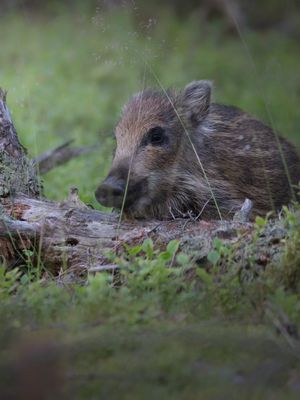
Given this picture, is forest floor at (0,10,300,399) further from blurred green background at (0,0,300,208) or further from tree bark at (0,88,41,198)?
blurred green background at (0,0,300,208)

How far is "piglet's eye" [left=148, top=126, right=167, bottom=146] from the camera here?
21.7ft

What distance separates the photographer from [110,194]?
577 cm

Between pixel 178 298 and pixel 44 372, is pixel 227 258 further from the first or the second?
pixel 44 372

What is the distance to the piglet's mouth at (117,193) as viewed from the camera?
5754 mm

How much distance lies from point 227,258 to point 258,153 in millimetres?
2326

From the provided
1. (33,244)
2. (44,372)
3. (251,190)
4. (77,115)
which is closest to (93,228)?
(33,244)

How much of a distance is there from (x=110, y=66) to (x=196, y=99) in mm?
6436

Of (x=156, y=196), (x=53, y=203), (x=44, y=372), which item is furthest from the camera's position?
(x=156, y=196)

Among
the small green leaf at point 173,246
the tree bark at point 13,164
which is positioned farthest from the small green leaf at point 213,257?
the tree bark at point 13,164

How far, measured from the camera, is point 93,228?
18.3ft

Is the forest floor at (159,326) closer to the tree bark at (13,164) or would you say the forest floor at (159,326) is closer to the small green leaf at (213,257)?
the small green leaf at (213,257)

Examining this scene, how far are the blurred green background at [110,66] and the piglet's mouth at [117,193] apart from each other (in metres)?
0.83

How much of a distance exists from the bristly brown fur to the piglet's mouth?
7cm

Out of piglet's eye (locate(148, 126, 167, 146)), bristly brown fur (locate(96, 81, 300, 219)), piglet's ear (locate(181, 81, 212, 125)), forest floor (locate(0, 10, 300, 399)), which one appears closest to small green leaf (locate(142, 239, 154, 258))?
forest floor (locate(0, 10, 300, 399))
